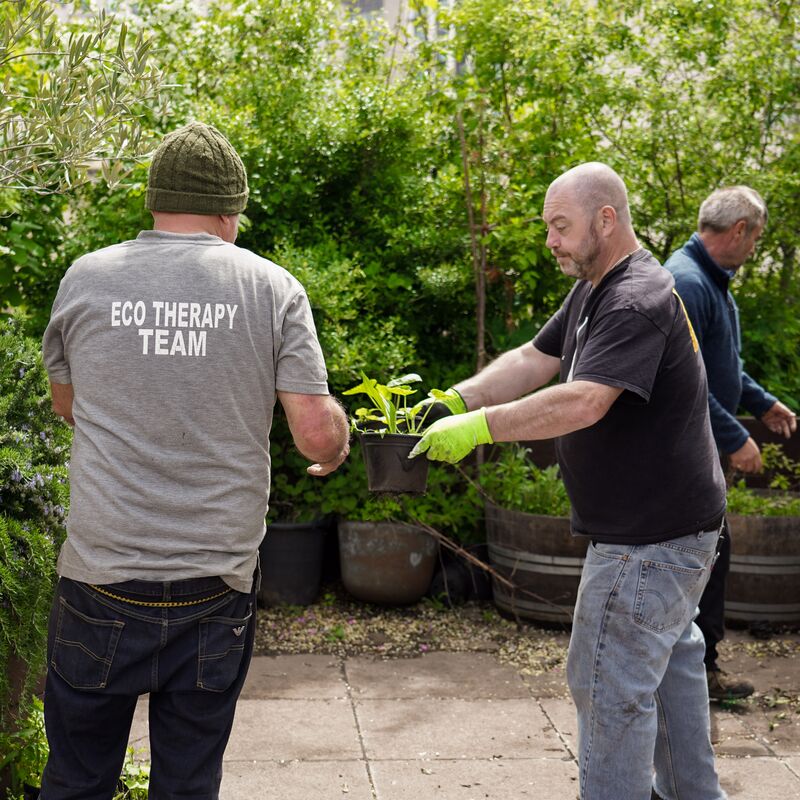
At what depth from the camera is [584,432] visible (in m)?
3.19

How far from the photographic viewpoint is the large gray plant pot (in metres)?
6.12

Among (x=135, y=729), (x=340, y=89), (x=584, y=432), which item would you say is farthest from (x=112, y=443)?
(x=340, y=89)

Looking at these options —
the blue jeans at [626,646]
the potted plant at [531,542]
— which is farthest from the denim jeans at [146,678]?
the potted plant at [531,542]

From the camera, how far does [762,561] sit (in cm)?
574

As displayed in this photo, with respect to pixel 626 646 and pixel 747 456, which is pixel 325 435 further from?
pixel 747 456

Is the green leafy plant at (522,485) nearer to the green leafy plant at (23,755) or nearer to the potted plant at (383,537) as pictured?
the potted plant at (383,537)

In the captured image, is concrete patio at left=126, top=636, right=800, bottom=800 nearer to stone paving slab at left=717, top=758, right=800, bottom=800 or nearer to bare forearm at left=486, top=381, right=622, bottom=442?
stone paving slab at left=717, top=758, right=800, bottom=800

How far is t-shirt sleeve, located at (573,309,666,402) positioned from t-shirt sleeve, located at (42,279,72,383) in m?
1.34

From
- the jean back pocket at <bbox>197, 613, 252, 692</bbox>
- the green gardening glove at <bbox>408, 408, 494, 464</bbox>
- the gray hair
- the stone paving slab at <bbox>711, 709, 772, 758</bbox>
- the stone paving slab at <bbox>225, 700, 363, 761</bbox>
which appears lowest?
the stone paving slab at <bbox>225, 700, 363, 761</bbox>

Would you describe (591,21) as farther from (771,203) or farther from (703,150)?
(771,203)

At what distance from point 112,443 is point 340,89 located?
4682 millimetres

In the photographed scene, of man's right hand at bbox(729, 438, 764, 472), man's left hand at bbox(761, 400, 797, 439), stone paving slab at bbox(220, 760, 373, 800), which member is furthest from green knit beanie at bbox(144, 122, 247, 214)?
man's left hand at bbox(761, 400, 797, 439)

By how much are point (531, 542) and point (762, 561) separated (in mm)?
1202

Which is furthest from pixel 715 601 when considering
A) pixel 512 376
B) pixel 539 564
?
pixel 512 376
